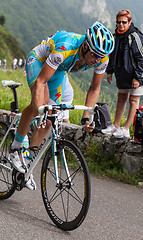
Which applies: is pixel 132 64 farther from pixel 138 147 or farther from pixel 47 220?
pixel 47 220

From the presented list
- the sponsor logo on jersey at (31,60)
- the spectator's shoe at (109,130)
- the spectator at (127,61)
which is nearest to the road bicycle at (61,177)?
the sponsor logo on jersey at (31,60)

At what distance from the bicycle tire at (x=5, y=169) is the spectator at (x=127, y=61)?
203cm

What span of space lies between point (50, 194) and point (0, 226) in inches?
24.2

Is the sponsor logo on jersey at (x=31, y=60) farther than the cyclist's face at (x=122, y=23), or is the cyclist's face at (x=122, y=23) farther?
the cyclist's face at (x=122, y=23)

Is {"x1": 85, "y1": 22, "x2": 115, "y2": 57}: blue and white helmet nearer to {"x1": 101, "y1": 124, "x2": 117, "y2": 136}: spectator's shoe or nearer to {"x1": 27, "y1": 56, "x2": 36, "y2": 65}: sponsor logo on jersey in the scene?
{"x1": 27, "y1": 56, "x2": 36, "y2": 65}: sponsor logo on jersey

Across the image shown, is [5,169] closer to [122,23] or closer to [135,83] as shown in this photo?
[135,83]

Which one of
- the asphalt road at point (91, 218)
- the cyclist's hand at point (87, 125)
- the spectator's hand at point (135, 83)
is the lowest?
the asphalt road at point (91, 218)

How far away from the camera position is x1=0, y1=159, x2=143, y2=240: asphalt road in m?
3.66

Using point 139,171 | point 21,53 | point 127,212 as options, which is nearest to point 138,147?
point 139,171

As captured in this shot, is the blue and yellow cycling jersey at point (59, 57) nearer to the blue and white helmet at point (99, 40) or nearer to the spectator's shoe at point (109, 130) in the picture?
the blue and white helmet at point (99, 40)

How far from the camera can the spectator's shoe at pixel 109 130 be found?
616cm

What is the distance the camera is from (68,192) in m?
3.82

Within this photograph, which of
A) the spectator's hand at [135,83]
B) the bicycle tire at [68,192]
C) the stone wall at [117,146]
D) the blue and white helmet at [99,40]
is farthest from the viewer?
the spectator's hand at [135,83]

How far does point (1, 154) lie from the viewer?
480cm
